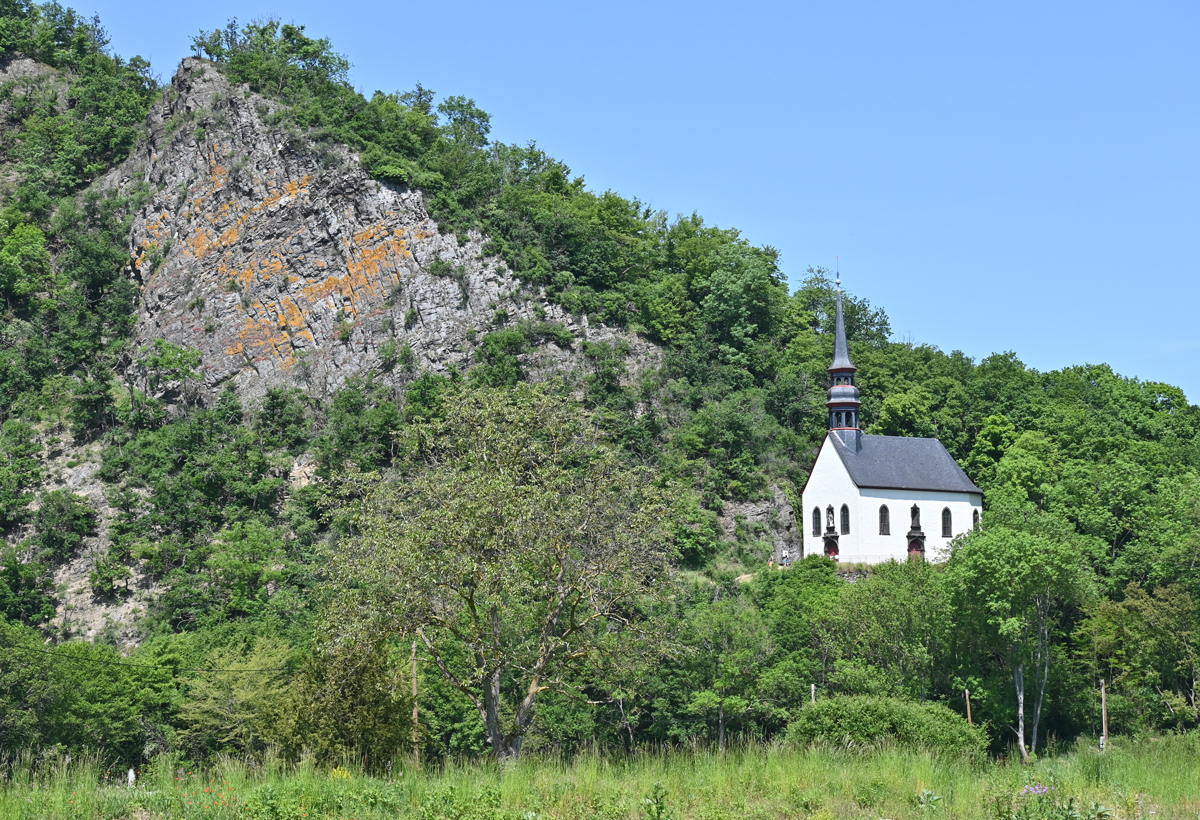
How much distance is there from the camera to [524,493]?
91.2 ft

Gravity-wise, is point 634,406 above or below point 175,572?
above

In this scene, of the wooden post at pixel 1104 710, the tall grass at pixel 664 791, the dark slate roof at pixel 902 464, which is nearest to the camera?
the tall grass at pixel 664 791

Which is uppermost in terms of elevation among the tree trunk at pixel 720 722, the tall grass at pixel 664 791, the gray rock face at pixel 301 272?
the gray rock face at pixel 301 272

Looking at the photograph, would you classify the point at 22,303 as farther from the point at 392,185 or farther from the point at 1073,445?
the point at 1073,445

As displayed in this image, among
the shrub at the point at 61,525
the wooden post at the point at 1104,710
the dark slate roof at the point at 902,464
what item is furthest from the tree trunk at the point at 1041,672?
the shrub at the point at 61,525

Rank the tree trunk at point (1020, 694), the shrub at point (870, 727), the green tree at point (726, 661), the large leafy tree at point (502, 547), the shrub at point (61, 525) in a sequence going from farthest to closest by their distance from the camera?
the shrub at point (61, 525) < the green tree at point (726, 661) < the tree trunk at point (1020, 694) < the large leafy tree at point (502, 547) < the shrub at point (870, 727)

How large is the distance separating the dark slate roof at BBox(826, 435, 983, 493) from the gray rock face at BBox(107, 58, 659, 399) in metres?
16.8

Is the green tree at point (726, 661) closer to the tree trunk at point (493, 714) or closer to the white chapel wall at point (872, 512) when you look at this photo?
the white chapel wall at point (872, 512)

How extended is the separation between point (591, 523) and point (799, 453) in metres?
45.0

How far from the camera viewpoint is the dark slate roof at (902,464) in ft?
217


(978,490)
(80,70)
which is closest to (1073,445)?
(978,490)

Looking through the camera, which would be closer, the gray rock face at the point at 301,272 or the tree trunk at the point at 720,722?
the tree trunk at the point at 720,722

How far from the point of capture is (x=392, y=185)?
8000 cm

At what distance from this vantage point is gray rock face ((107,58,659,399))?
7500 cm
